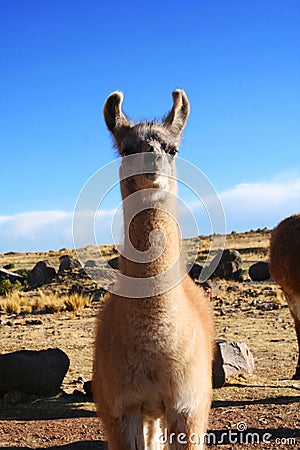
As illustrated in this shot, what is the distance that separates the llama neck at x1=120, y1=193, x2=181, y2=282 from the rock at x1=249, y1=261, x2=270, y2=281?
1882 centimetres

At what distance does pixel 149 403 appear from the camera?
4168mm

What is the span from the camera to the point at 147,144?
170 inches

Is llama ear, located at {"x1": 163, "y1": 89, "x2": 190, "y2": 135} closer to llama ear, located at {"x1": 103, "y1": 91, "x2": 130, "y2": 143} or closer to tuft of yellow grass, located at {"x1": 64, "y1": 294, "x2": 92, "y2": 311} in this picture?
llama ear, located at {"x1": 103, "y1": 91, "x2": 130, "y2": 143}

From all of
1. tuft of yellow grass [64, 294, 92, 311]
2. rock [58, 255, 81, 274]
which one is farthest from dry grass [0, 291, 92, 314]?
rock [58, 255, 81, 274]

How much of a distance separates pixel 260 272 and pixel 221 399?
15.6 m

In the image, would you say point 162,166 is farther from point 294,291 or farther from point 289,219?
point 289,219

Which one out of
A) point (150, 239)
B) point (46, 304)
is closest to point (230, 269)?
point (46, 304)

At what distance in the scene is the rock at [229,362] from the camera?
7984 millimetres

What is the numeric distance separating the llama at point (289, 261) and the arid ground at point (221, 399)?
3.34 ft

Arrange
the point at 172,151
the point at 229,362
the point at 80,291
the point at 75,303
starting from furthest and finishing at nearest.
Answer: the point at 80,291
the point at 75,303
the point at 229,362
the point at 172,151

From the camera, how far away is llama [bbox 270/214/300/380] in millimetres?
8164

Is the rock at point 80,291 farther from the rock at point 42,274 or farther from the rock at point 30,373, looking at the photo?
the rock at point 30,373

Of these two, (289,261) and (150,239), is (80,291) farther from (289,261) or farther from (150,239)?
(150,239)

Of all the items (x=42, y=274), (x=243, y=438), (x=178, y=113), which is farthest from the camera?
(x=42, y=274)
